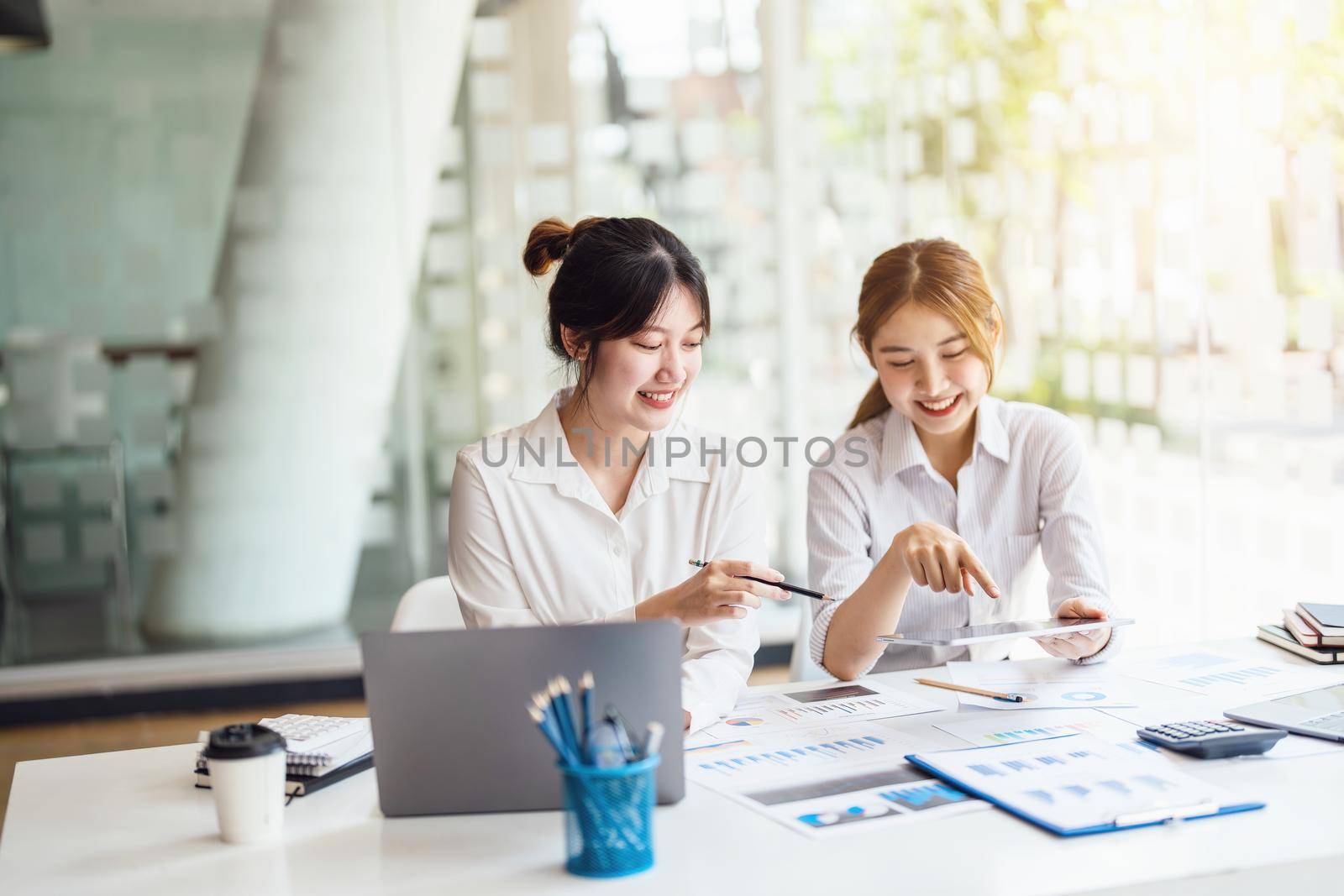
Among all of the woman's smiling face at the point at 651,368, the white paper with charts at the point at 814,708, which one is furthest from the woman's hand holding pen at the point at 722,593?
the woman's smiling face at the point at 651,368

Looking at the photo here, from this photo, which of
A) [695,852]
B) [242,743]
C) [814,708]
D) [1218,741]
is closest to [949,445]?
[814,708]

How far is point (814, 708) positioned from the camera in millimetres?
1745

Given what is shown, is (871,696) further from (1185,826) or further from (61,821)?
(61,821)

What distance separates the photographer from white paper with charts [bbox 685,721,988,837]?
132 cm

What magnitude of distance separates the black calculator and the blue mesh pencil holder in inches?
26.9

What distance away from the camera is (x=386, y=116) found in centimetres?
403

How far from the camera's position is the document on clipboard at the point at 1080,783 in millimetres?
1279

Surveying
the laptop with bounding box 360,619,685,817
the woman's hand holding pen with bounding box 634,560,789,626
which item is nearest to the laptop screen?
the woman's hand holding pen with bounding box 634,560,789,626

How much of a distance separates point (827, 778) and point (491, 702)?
394 mm

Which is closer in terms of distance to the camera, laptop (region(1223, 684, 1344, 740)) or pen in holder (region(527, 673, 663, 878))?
pen in holder (region(527, 673, 663, 878))

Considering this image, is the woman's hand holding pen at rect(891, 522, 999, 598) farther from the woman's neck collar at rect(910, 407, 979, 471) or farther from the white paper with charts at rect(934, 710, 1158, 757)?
the woman's neck collar at rect(910, 407, 979, 471)

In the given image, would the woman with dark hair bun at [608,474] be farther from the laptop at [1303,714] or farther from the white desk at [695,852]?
the laptop at [1303,714]

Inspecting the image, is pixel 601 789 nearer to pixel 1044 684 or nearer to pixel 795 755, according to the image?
pixel 795 755

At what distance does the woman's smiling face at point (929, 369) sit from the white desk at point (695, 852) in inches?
33.6
